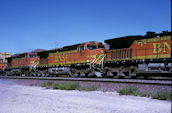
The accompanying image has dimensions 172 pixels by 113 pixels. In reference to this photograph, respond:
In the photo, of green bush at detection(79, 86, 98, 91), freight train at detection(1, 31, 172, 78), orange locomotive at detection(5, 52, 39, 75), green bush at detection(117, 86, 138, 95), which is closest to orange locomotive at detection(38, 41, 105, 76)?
freight train at detection(1, 31, 172, 78)

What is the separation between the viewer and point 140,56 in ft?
52.5

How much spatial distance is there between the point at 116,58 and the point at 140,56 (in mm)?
2301

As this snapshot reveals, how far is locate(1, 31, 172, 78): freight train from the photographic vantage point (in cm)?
1462

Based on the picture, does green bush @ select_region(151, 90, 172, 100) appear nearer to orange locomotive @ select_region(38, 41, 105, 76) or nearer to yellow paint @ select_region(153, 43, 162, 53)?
yellow paint @ select_region(153, 43, 162, 53)

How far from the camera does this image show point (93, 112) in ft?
20.8

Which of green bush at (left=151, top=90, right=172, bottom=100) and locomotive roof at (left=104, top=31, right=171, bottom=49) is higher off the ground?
locomotive roof at (left=104, top=31, right=171, bottom=49)

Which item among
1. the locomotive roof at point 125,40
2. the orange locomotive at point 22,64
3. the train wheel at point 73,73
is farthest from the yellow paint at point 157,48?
the orange locomotive at point 22,64

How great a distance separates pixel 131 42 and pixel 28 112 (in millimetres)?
12057

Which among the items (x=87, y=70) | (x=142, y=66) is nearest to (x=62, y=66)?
(x=87, y=70)

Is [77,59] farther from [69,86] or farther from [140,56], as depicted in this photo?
[69,86]

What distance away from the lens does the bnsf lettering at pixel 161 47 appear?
570 inches

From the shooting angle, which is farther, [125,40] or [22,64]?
[22,64]

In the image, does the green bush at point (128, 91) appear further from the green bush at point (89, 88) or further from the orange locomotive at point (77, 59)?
the orange locomotive at point (77, 59)

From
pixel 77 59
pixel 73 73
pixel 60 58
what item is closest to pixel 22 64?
pixel 60 58
